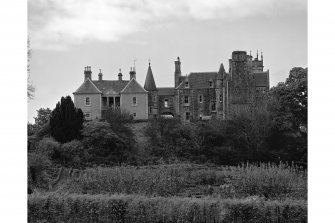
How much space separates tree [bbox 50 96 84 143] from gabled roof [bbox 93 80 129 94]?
29.8 ft

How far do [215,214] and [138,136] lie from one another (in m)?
23.5

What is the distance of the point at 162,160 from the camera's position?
27516mm

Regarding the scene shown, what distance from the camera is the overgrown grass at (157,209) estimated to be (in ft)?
28.9

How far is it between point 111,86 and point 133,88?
1838 millimetres

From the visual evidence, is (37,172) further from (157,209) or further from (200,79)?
(200,79)

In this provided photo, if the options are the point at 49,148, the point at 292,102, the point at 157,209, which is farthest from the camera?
the point at 292,102

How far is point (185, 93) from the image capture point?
4069 cm

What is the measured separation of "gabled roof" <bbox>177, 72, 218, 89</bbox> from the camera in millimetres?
40906

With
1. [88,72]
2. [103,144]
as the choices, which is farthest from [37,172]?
[88,72]

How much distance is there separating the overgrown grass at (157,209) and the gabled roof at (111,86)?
95.1 feet

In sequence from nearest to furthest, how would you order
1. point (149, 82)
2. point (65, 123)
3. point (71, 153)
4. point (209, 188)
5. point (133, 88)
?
point (209, 188)
point (71, 153)
point (65, 123)
point (133, 88)
point (149, 82)

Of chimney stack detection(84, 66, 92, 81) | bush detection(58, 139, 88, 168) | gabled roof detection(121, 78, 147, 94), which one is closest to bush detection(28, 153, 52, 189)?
Result: bush detection(58, 139, 88, 168)

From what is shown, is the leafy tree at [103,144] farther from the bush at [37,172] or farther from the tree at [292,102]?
the tree at [292,102]
